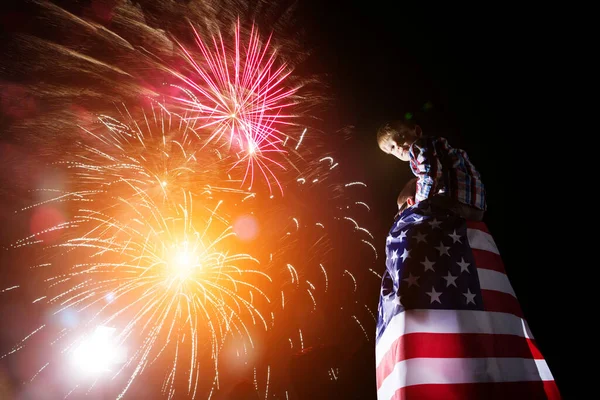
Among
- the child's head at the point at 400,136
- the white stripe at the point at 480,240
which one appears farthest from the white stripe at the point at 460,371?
the child's head at the point at 400,136

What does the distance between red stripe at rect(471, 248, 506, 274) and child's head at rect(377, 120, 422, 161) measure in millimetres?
751

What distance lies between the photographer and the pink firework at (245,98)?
343 centimetres

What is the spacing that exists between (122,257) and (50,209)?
1080 mm

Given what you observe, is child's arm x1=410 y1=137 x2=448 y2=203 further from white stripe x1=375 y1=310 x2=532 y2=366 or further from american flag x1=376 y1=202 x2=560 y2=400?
white stripe x1=375 y1=310 x2=532 y2=366

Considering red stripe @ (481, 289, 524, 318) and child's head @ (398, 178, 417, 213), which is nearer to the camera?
red stripe @ (481, 289, 524, 318)

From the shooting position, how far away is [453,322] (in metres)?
1.72

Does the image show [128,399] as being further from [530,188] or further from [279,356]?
[530,188]

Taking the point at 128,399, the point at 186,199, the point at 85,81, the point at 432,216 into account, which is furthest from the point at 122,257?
the point at 432,216

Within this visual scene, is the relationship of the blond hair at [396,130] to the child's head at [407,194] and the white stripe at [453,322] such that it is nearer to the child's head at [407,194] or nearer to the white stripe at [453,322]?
the child's head at [407,194]

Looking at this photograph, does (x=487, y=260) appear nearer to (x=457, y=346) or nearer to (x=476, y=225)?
(x=476, y=225)

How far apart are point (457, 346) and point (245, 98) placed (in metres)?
3.11

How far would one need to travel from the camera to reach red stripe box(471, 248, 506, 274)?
1.94 metres

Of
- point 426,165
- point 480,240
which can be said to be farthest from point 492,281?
point 426,165

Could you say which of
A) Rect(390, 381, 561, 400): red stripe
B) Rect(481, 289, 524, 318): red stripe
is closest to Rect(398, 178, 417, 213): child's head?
Rect(481, 289, 524, 318): red stripe
